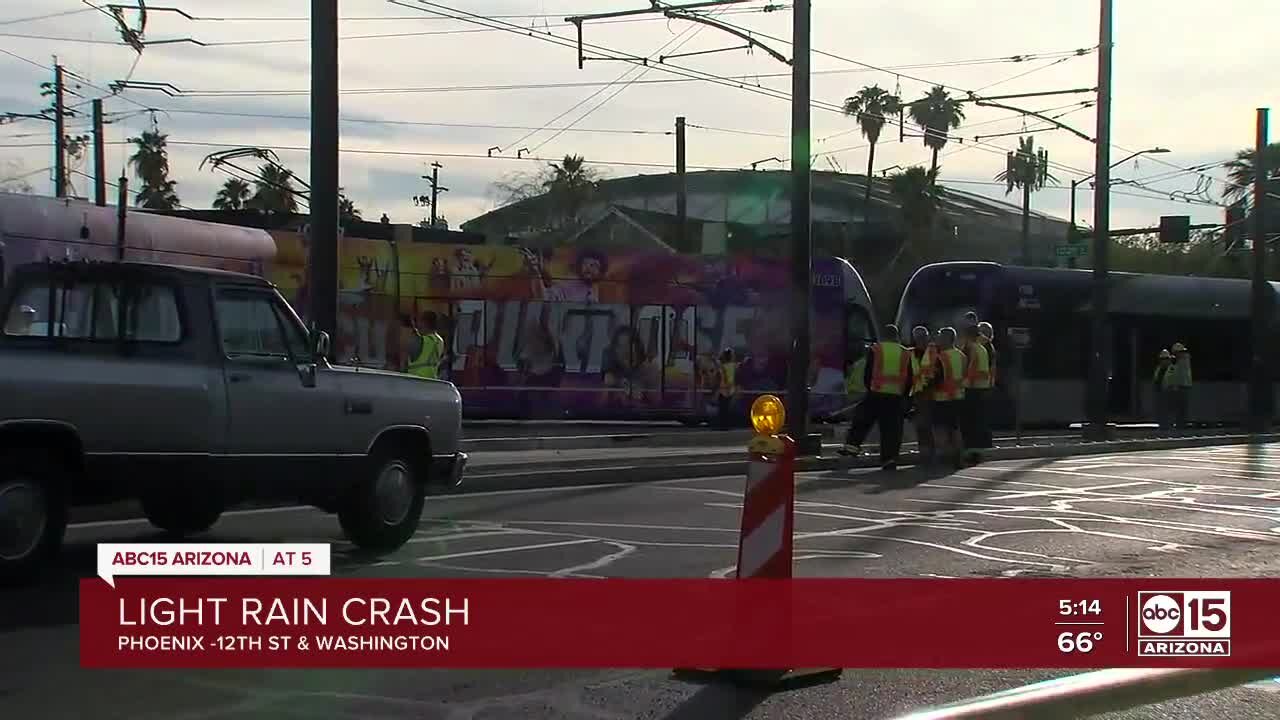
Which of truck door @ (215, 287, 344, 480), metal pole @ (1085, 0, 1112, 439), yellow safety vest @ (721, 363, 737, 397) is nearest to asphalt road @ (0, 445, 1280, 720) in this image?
truck door @ (215, 287, 344, 480)

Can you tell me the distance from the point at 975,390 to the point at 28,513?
43.2ft

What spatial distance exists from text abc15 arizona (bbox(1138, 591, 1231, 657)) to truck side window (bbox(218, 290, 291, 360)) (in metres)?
5.56

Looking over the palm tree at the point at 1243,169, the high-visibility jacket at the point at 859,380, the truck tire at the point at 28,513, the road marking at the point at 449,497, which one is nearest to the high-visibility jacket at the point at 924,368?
the high-visibility jacket at the point at 859,380

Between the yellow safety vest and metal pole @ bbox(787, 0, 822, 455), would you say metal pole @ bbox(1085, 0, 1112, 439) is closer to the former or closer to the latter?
the yellow safety vest

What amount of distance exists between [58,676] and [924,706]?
372 cm

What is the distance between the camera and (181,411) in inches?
327

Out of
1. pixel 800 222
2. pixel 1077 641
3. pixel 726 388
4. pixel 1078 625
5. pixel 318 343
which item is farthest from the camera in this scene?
pixel 726 388

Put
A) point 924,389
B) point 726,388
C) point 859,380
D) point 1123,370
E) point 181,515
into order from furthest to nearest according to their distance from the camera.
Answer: point 1123,370 < point 726,388 < point 859,380 < point 924,389 < point 181,515

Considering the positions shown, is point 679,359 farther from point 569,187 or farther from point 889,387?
point 569,187

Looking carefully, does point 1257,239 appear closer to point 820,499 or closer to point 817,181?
point 820,499

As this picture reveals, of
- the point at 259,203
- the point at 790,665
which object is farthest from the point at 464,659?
the point at 259,203

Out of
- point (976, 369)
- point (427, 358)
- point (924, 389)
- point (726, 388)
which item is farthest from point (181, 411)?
point (726, 388)

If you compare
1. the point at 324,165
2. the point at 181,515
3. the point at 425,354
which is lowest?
the point at 181,515

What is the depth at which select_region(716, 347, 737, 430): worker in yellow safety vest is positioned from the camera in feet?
86.8
